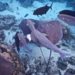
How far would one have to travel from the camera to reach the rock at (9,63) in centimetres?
370

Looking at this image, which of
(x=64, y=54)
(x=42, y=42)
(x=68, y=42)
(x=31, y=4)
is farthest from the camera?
(x=31, y=4)

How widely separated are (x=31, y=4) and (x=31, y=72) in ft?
28.3

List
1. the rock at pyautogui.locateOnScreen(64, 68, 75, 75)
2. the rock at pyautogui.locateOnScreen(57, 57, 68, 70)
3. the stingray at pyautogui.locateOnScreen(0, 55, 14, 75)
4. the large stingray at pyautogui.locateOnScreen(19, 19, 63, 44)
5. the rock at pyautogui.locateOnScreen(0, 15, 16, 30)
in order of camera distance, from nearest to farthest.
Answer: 1. the stingray at pyautogui.locateOnScreen(0, 55, 14, 75)
2. the rock at pyautogui.locateOnScreen(64, 68, 75, 75)
3. the rock at pyautogui.locateOnScreen(57, 57, 68, 70)
4. the large stingray at pyautogui.locateOnScreen(19, 19, 63, 44)
5. the rock at pyautogui.locateOnScreen(0, 15, 16, 30)

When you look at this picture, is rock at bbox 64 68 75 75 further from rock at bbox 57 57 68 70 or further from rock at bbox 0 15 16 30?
rock at bbox 0 15 16 30

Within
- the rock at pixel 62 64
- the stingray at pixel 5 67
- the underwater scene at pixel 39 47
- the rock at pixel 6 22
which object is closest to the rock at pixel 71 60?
the underwater scene at pixel 39 47

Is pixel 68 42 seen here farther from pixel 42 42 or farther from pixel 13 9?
pixel 13 9

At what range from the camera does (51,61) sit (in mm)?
5777

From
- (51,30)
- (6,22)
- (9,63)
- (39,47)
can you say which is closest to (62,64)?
(39,47)

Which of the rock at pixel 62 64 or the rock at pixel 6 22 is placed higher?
the rock at pixel 62 64

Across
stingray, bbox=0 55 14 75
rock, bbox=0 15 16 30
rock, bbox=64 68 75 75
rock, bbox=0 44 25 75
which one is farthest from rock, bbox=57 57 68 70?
rock, bbox=0 15 16 30

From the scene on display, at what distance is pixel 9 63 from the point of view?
374 cm

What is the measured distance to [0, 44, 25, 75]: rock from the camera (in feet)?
12.1

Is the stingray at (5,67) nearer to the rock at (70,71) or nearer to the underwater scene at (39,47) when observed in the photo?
the underwater scene at (39,47)

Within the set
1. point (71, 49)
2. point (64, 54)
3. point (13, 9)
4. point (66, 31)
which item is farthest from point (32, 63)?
point (13, 9)
